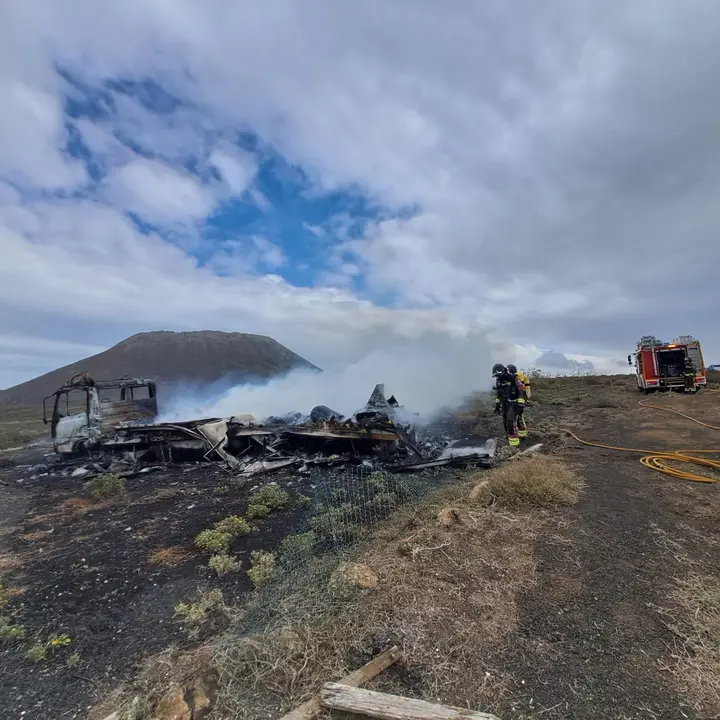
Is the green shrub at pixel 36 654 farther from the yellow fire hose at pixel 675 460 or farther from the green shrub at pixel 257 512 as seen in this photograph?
Answer: the yellow fire hose at pixel 675 460

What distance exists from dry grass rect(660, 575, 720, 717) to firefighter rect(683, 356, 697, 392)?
23083mm

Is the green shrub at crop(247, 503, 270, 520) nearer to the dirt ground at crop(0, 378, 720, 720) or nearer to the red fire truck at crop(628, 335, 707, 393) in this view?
the dirt ground at crop(0, 378, 720, 720)

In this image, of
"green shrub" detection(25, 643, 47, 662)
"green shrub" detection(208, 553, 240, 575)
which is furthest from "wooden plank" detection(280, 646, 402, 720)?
"green shrub" detection(208, 553, 240, 575)

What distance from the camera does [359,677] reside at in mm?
2561

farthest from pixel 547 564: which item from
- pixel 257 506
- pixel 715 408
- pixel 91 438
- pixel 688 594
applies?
pixel 715 408

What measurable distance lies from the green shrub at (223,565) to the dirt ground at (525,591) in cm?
14

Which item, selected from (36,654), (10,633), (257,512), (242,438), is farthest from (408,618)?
(242,438)

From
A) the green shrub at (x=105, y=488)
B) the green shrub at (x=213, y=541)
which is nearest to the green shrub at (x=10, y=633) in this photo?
the green shrub at (x=213, y=541)

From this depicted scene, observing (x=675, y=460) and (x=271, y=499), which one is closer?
(x=271, y=499)

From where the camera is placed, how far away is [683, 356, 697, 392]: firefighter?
70.1 ft

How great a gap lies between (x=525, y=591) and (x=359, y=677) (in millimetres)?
1742

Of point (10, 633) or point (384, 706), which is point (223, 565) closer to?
point (10, 633)

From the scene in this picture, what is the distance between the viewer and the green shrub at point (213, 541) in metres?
5.30

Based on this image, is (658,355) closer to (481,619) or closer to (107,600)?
(481,619)
